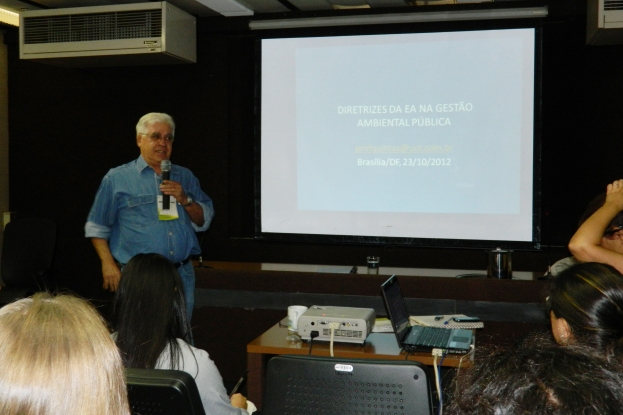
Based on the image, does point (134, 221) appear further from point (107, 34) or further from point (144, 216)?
point (107, 34)

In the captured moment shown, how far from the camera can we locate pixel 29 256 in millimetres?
4312

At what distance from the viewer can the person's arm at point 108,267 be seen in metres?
3.43

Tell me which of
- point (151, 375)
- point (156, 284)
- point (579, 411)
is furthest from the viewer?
point (156, 284)

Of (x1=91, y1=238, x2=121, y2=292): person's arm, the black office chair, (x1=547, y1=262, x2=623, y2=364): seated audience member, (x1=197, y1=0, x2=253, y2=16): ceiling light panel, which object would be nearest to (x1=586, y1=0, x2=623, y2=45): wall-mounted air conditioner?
(x1=197, y1=0, x2=253, y2=16): ceiling light panel

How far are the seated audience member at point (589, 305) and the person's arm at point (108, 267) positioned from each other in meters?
2.41

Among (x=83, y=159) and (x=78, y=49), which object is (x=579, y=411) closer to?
(x=78, y=49)

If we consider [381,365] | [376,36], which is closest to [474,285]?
[376,36]

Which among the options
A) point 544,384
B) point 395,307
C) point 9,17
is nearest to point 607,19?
point 395,307

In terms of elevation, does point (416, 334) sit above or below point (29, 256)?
below

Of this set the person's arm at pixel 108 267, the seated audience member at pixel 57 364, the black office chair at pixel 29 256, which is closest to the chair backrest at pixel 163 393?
the seated audience member at pixel 57 364

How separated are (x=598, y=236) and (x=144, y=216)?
2313mm

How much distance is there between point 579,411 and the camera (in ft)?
2.02

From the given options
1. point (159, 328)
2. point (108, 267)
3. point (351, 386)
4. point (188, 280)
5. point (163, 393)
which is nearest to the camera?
point (163, 393)

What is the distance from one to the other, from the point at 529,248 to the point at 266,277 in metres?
1.62
